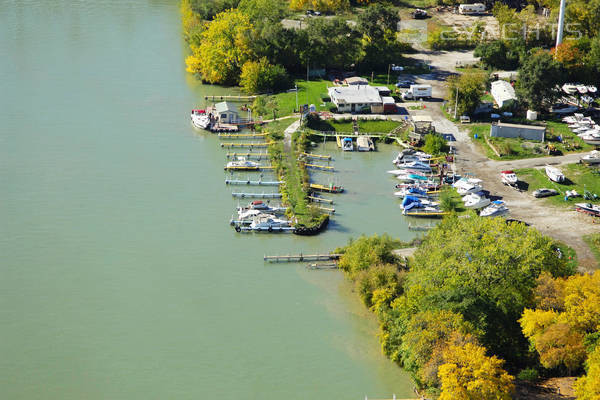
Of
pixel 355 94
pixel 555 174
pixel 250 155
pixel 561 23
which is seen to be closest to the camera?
pixel 555 174

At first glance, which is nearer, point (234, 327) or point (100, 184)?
point (234, 327)

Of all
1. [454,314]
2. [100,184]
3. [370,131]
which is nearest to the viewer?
[454,314]

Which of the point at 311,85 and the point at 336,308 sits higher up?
the point at 311,85

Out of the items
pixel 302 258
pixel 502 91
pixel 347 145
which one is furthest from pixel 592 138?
pixel 302 258

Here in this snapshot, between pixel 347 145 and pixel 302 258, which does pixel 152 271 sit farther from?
pixel 347 145

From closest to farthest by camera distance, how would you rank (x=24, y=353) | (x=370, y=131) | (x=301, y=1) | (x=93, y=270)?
(x=24, y=353) < (x=93, y=270) < (x=370, y=131) < (x=301, y=1)

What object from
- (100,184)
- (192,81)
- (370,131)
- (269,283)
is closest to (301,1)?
(192,81)

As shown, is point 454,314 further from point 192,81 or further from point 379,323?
point 192,81
